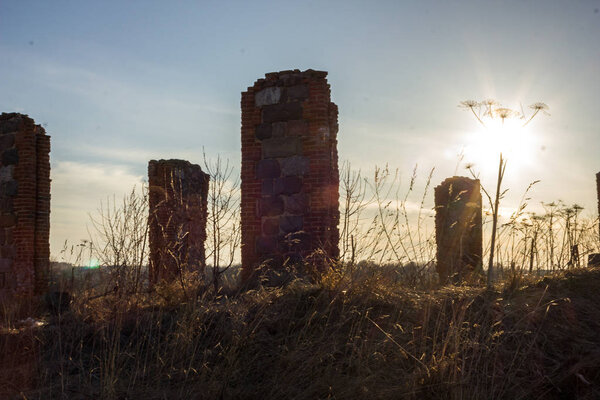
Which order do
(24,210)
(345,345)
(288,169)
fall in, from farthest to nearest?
(24,210)
(288,169)
(345,345)

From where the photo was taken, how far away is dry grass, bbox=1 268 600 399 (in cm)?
414

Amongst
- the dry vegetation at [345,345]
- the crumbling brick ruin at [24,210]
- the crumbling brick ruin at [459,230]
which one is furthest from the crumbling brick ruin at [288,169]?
the crumbling brick ruin at [24,210]

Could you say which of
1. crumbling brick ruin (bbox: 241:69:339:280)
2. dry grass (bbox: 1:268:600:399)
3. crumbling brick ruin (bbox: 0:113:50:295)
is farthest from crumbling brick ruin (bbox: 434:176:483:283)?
crumbling brick ruin (bbox: 0:113:50:295)

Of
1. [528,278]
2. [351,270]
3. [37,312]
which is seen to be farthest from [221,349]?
[37,312]

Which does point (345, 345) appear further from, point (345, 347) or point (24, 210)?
point (24, 210)

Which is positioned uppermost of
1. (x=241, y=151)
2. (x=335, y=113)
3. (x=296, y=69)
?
(x=296, y=69)

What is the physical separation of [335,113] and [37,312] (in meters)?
6.44

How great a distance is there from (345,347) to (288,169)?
151 inches

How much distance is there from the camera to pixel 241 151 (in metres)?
8.40

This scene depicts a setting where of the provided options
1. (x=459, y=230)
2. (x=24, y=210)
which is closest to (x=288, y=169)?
(x=459, y=230)

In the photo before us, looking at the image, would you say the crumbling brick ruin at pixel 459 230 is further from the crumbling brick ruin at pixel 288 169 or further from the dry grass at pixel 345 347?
the dry grass at pixel 345 347

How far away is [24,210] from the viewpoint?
36.5 feet

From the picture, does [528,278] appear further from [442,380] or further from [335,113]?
[335,113]

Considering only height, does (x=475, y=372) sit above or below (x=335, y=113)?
below
